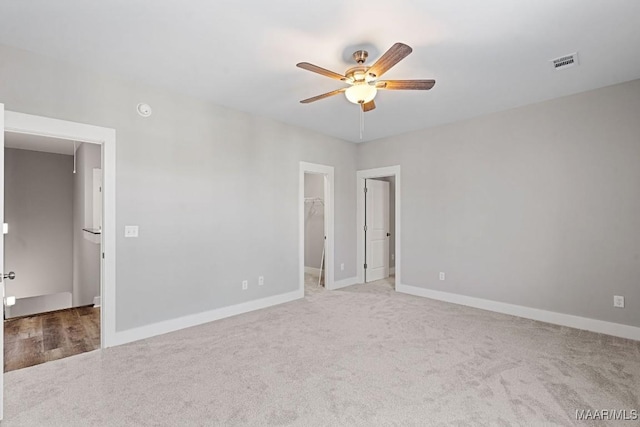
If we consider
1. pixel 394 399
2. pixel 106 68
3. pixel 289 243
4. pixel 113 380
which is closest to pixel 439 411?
pixel 394 399

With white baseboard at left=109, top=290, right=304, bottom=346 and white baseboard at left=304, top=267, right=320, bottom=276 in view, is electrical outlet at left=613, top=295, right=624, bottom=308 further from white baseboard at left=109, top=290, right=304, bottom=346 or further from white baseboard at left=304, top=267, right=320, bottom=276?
white baseboard at left=304, top=267, right=320, bottom=276

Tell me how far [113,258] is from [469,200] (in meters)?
4.36

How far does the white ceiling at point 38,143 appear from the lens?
15.9 feet

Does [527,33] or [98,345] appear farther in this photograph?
[98,345]

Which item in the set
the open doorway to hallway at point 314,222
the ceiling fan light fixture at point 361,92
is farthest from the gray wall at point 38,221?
the ceiling fan light fixture at point 361,92

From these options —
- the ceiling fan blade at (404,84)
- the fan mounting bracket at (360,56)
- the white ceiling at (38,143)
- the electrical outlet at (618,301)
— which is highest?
the fan mounting bracket at (360,56)

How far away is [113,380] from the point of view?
2443 millimetres

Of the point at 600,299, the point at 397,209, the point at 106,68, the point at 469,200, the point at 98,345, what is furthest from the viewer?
the point at 397,209

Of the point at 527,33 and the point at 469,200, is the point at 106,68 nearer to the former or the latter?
the point at 527,33

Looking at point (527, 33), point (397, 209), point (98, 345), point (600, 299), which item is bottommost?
point (98, 345)

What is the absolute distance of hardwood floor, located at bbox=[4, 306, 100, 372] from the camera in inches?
113

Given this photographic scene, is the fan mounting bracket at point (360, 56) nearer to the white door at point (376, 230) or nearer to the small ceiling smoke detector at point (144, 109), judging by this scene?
the small ceiling smoke detector at point (144, 109)

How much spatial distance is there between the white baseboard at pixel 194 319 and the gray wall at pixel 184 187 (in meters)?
0.07

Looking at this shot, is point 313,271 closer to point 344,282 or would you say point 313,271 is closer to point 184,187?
point 344,282
